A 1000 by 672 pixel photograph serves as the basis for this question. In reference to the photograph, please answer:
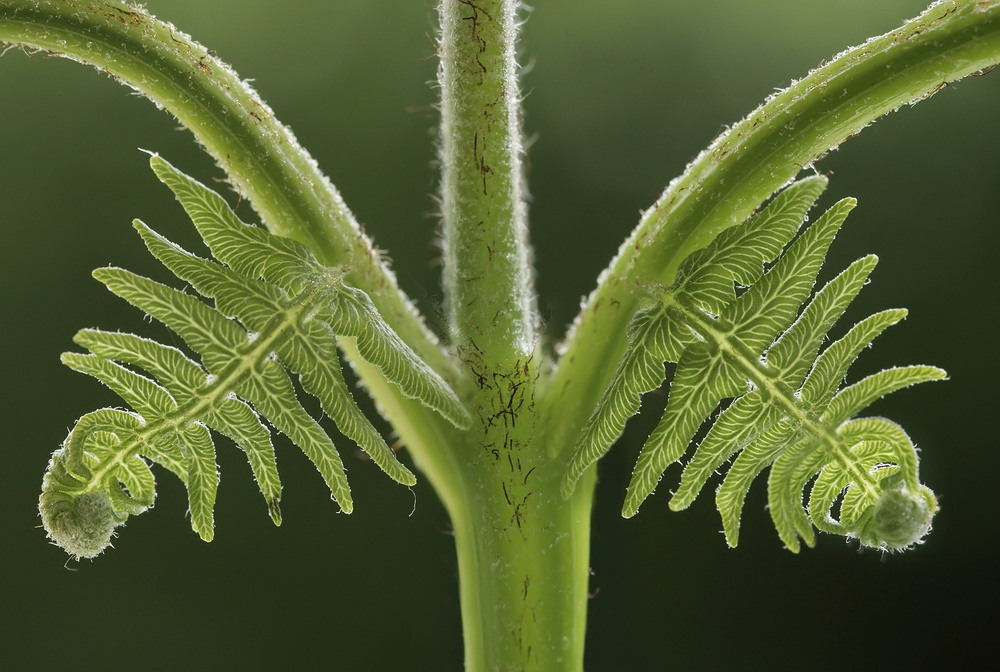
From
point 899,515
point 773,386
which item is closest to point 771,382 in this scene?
point 773,386

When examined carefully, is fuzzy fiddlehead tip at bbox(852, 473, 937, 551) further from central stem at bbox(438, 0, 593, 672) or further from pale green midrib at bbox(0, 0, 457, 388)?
pale green midrib at bbox(0, 0, 457, 388)

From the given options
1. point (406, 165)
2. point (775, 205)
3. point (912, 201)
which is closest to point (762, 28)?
point (912, 201)

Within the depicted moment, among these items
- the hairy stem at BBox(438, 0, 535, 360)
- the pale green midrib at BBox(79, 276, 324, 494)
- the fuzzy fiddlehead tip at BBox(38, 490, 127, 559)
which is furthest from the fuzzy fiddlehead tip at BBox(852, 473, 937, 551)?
the fuzzy fiddlehead tip at BBox(38, 490, 127, 559)

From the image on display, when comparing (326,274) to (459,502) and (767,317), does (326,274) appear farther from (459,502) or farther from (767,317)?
(767,317)

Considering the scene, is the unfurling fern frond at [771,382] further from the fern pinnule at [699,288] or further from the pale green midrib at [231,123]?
the pale green midrib at [231,123]

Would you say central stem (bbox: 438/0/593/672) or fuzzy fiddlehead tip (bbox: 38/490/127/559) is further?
central stem (bbox: 438/0/593/672)

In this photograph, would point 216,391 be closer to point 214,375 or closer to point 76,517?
point 214,375

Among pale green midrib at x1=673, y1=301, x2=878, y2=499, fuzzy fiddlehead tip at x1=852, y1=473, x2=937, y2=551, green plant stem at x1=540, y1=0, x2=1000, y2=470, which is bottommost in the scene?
fuzzy fiddlehead tip at x1=852, y1=473, x2=937, y2=551
